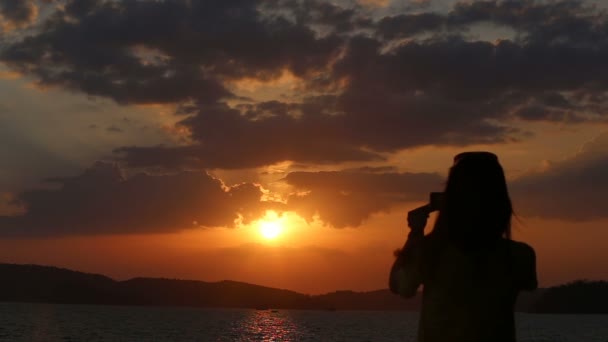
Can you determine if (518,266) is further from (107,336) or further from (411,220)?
(107,336)

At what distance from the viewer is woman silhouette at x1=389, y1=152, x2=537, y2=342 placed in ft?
14.8

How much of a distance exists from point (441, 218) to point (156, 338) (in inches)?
5598

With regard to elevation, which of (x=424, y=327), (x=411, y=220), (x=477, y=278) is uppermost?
(x=411, y=220)

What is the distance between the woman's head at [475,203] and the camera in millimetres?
4555

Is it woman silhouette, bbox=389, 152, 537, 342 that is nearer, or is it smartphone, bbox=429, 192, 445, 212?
woman silhouette, bbox=389, 152, 537, 342

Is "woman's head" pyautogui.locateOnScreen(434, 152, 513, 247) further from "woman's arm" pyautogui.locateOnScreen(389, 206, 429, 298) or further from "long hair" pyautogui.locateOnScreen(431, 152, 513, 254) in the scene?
"woman's arm" pyautogui.locateOnScreen(389, 206, 429, 298)

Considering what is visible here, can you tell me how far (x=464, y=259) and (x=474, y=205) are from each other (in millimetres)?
332

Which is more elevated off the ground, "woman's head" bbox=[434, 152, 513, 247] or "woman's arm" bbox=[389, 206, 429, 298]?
"woman's head" bbox=[434, 152, 513, 247]

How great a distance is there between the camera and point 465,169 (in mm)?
4609

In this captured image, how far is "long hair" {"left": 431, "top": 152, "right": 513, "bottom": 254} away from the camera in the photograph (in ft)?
14.9

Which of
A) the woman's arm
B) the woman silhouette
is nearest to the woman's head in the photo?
the woman silhouette

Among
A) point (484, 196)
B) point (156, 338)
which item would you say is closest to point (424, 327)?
point (484, 196)


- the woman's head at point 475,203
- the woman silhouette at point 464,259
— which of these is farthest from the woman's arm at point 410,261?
the woman's head at point 475,203

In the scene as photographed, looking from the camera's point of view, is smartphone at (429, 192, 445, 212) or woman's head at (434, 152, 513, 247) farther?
smartphone at (429, 192, 445, 212)
